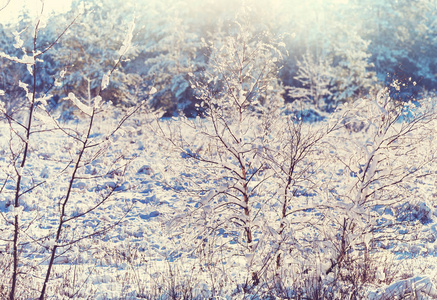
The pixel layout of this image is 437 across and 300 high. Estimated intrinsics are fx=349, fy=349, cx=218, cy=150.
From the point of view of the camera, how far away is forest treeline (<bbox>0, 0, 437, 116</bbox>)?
20469 mm

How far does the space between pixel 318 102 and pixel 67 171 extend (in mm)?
21826

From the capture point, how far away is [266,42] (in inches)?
712

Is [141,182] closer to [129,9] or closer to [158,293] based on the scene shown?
[158,293]

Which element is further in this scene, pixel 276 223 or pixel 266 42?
pixel 266 42

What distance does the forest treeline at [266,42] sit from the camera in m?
20.5

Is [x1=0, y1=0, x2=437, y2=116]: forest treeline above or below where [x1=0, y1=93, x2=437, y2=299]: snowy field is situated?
above

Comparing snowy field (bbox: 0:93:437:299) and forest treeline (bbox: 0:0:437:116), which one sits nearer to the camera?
snowy field (bbox: 0:93:437:299)

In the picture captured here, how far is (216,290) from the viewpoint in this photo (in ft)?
11.9

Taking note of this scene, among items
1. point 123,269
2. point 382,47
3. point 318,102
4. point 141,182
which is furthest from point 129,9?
point 123,269

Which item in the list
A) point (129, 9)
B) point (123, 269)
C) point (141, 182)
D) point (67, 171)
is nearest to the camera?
point (67, 171)

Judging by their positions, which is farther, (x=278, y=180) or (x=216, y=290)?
(x=278, y=180)

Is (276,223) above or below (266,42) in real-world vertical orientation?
below

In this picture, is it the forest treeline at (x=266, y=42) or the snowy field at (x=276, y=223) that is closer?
the snowy field at (x=276, y=223)

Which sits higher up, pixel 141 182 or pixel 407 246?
pixel 141 182
